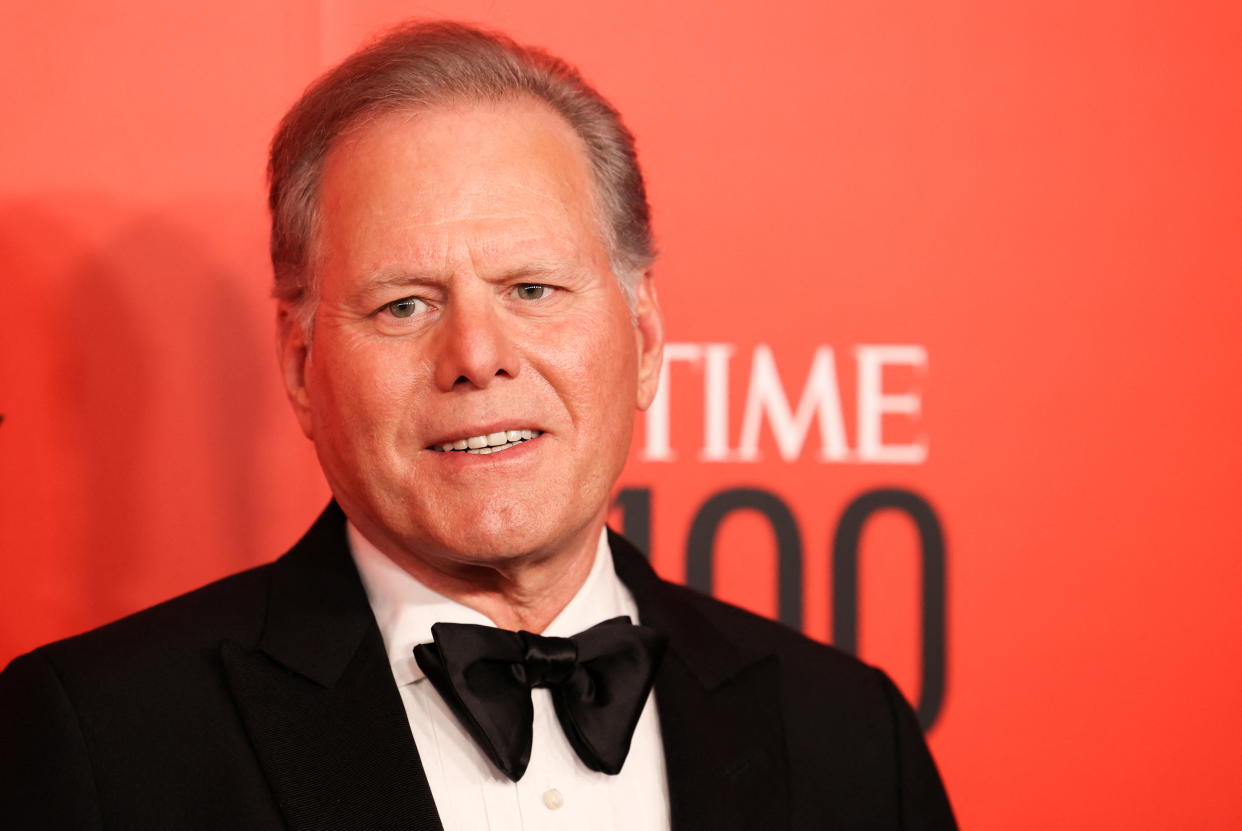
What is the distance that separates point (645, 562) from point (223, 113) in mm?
935

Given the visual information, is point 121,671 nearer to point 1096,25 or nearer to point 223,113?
point 223,113

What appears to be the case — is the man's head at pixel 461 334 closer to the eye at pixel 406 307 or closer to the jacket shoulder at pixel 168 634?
the eye at pixel 406 307

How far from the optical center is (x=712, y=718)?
5.34ft

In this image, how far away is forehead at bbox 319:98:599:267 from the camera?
4.89 ft

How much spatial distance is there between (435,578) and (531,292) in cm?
33

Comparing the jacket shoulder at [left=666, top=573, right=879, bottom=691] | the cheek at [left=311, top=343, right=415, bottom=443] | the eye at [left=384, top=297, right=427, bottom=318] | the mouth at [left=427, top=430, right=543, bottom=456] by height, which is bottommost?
the jacket shoulder at [left=666, top=573, right=879, bottom=691]

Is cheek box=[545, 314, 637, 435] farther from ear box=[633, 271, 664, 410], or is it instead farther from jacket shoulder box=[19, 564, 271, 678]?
jacket shoulder box=[19, 564, 271, 678]

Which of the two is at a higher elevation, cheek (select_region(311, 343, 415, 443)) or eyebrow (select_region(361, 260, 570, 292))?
eyebrow (select_region(361, 260, 570, 292))

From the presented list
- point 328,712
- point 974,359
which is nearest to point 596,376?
point 328,712

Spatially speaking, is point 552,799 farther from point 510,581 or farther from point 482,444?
point 482,444

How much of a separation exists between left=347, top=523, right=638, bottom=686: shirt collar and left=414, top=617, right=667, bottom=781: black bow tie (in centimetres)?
5

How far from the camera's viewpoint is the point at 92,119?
208 cm

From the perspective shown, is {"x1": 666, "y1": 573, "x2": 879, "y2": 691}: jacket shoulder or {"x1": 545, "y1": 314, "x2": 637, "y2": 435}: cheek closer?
{"x1": 545, "y1": 314, "x2": 637, "y2": 435}: cheek

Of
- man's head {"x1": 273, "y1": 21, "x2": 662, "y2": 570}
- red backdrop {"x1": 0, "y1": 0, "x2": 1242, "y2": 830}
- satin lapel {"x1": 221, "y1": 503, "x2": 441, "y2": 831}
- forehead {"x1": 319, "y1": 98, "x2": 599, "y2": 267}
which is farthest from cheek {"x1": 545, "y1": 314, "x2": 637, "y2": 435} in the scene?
red backdrop {"x1": 0, "y1": 0, "x2": 1242, "y2": 830}
